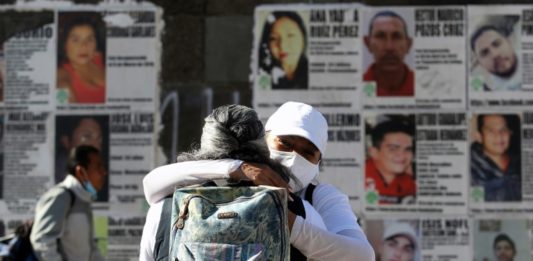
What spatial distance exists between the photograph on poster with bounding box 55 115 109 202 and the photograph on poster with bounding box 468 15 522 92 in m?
2.70

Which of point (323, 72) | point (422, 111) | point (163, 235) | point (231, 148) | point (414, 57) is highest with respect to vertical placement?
point (414, 57)

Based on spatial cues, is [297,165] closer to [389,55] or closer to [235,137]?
[235,137]

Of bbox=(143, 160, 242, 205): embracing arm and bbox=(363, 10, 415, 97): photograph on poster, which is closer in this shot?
bbox=(143, 160, 242, 205): embracing arm

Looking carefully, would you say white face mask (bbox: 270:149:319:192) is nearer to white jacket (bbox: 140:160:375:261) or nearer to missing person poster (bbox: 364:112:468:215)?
white jacket (bbox: 140:160:375:261)

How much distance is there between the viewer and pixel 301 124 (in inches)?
128

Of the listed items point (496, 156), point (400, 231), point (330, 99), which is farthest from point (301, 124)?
point (496, 156)

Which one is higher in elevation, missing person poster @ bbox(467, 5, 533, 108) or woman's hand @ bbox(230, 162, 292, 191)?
missing person poster @ bbox(467, 5, 533, 108)

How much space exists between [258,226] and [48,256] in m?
3.45

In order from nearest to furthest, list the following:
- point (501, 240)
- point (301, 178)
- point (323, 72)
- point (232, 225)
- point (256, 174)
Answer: point (232, 225) < point (256, 174) < point (301, 178) < point (501, 240) < point (323, 72)

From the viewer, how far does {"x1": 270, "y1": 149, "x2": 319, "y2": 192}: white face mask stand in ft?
10.5

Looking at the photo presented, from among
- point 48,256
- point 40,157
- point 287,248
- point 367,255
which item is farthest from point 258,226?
point 40,157

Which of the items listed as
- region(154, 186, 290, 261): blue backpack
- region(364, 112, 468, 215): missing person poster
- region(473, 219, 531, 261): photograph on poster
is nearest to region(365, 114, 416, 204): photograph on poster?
region(364, 112, 468, 215): missing person poster

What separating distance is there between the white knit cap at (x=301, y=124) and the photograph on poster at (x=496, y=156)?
3.94m

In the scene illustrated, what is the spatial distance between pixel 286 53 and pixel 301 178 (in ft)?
13.2
